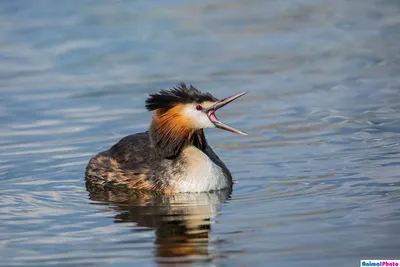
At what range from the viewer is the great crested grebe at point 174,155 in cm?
1505

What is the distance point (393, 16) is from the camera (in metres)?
25.5

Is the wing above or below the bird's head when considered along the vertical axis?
below

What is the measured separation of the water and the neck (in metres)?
0.68

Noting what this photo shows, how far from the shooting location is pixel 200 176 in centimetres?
1505

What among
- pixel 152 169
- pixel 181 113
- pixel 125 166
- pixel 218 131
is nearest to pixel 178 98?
pixel 181 113

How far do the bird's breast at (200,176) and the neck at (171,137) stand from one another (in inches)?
7.1

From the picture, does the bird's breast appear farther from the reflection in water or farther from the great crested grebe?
the reflection in water

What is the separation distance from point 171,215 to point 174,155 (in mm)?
1684

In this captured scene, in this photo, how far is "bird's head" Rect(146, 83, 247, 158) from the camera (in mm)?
15047

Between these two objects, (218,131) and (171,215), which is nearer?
(171,215)

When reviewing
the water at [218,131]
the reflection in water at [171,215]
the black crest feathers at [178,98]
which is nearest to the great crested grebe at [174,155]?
the black crest feathers at [178,98]

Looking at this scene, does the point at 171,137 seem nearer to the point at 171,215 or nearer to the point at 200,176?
the point at 200,176

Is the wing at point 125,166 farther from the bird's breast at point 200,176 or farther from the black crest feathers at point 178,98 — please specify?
the black crest feathers at point 178,98

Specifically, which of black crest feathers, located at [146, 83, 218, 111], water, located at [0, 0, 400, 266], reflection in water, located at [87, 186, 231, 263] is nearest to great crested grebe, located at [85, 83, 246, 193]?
black crest feathers, located at [146, 83, 218, 111]
